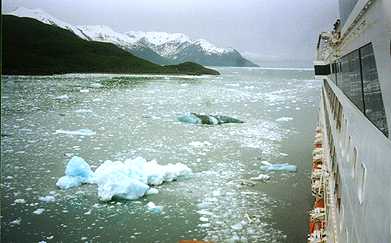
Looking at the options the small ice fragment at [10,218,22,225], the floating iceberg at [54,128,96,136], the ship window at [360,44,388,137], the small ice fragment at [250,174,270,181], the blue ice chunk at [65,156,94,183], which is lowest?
the small ice fragment at [10,218,22,225]

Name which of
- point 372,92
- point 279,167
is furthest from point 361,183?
point 279,167

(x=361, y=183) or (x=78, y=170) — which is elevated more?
(x=361, y=183)

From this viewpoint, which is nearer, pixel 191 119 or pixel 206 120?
pixel 206 120

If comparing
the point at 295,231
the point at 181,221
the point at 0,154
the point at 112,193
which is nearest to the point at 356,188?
the point at 295,231

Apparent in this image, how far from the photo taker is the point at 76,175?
7.80m

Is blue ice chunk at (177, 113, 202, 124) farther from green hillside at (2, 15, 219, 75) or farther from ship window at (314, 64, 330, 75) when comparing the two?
green hillside at (2, 15, 219, 75)

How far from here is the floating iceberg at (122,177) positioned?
6.95 metres

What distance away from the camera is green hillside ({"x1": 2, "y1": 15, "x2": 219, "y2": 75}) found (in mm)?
69750

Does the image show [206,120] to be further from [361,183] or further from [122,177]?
[361,183]

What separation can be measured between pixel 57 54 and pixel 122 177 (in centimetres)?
8359

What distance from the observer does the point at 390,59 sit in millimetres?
1820

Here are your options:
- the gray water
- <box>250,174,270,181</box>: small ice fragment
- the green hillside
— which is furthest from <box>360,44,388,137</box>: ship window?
the green hillside

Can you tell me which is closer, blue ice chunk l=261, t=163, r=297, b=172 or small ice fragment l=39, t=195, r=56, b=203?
small ice fragment l=39, t=195, r=56, b=203

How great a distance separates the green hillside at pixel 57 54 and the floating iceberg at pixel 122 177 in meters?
57.1
